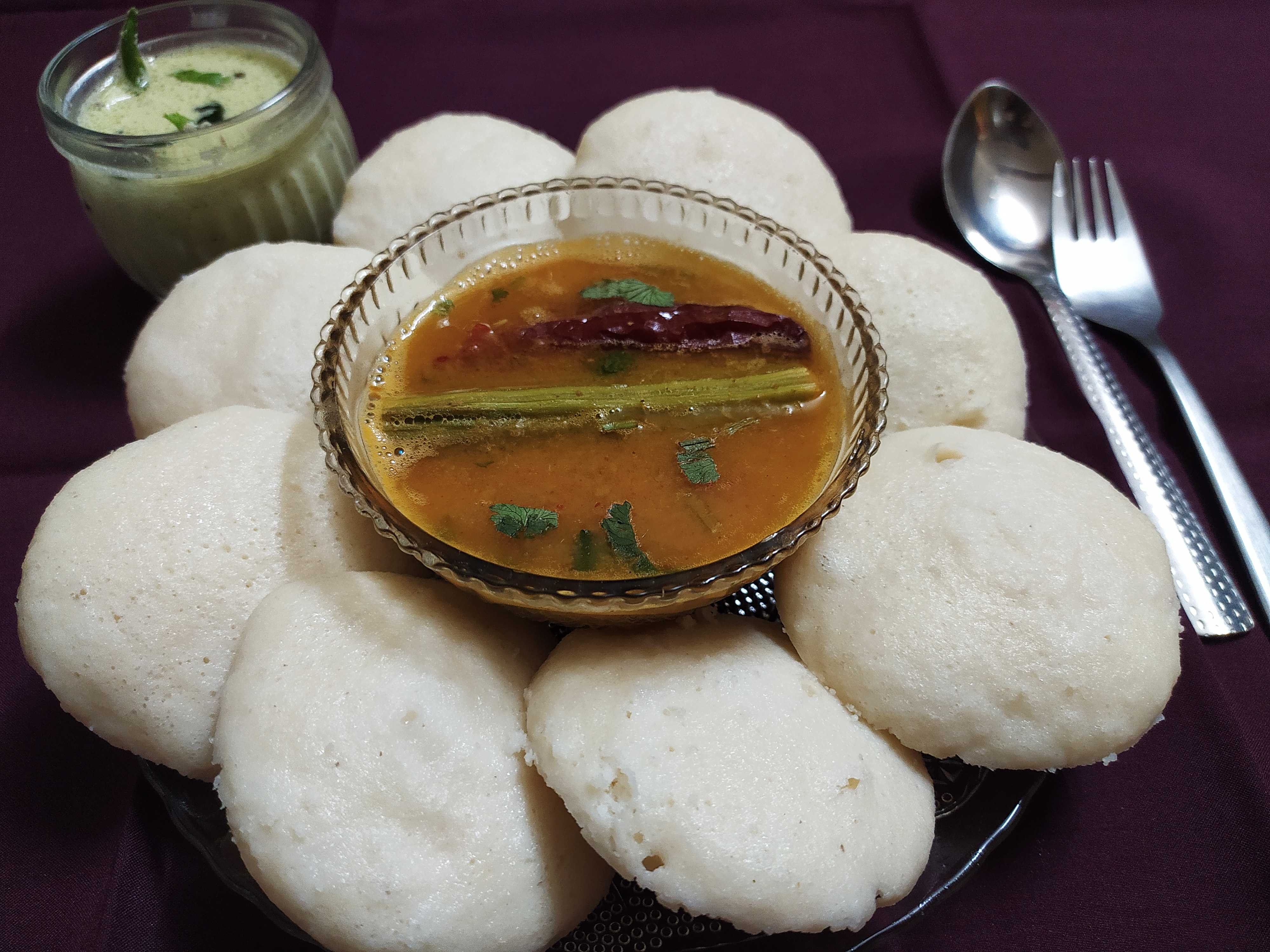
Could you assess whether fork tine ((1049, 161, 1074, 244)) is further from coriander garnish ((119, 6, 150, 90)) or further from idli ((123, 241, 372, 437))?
coriander garnish ((119, 6, 150, 90))

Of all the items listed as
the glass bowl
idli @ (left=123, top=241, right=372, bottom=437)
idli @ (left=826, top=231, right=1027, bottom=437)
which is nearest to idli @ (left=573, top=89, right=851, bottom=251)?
the glass bowl

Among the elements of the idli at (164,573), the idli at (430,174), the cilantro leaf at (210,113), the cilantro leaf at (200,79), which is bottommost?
the idli at (164,573)

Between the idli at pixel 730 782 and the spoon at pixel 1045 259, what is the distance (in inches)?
39.9

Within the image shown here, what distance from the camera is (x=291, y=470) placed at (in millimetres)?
1752

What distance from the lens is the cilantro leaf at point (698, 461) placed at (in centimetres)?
170

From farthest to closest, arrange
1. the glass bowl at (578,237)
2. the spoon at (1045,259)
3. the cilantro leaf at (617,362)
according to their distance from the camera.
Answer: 1. the spoon at (1045,259)
2. the cilantro leaf at (617,362)
3. the glass bowl at (578,237)

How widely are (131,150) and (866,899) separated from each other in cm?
239

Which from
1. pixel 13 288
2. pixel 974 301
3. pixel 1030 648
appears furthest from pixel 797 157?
pixel 13 288

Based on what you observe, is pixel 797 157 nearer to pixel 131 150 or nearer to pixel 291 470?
pixel 291 470

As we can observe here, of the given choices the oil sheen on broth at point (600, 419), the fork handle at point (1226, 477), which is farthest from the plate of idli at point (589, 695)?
the fork handle at point (1226, 477)

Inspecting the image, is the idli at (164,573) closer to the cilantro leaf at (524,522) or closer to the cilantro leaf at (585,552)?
the cilantro leaf at (524,522)

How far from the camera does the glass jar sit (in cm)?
228

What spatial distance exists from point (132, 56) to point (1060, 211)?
289 centimetres

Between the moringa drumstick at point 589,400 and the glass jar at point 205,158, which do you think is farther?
the glass jar at point 205,158
